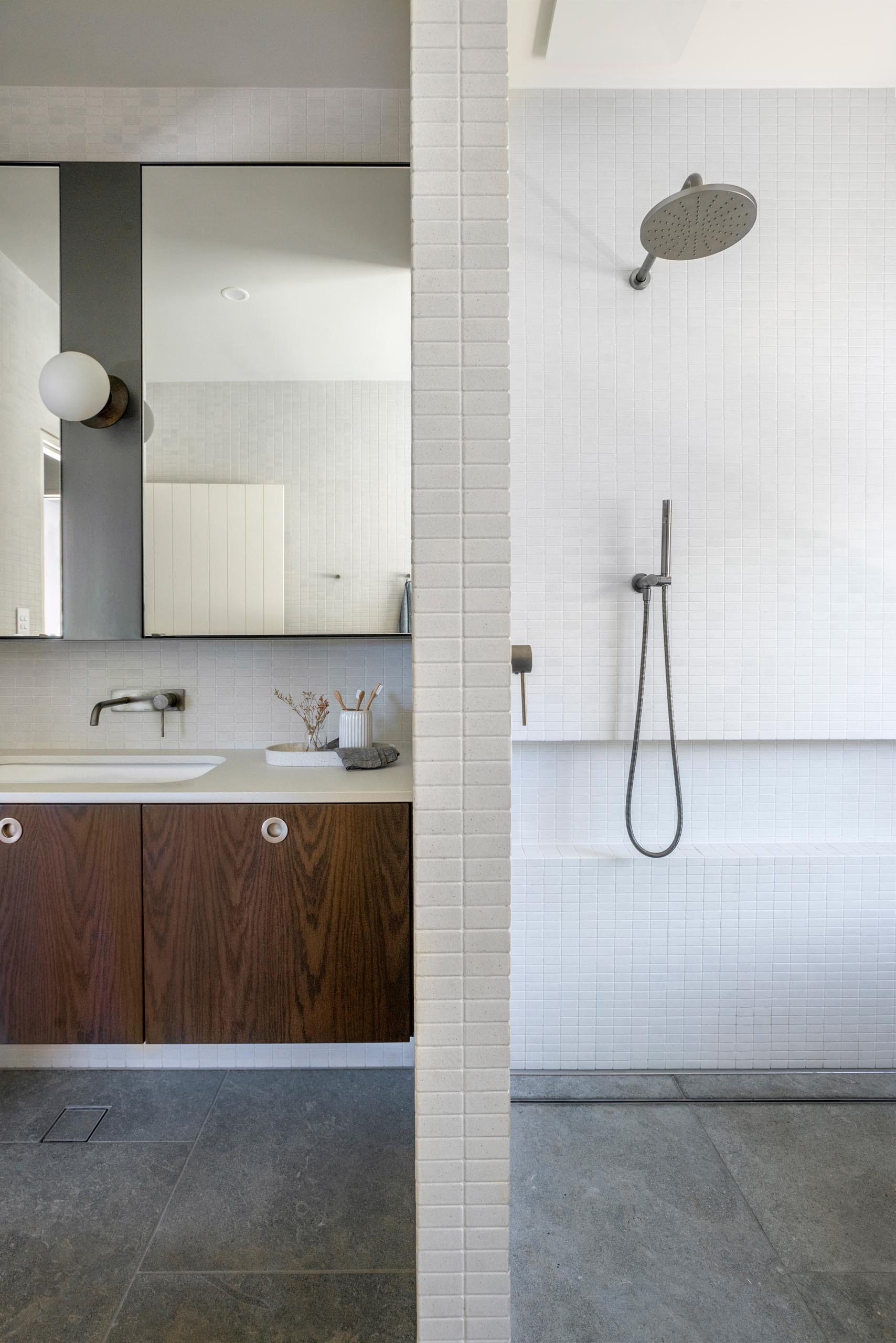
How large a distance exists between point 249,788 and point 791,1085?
5.14 feet

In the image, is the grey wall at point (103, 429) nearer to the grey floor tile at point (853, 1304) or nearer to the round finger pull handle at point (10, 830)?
the round finger pull handle at point (10, 830)

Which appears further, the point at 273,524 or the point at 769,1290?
the point at 273,524

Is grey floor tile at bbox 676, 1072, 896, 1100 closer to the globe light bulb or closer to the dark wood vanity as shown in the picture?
the dark wood vanity

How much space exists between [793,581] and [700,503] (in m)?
0.32

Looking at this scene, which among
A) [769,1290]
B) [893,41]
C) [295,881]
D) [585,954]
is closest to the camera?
[769,1290]

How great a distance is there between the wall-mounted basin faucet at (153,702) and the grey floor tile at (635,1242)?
4.52 feet

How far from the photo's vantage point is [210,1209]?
4.67 feet

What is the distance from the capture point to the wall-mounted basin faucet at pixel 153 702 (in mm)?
1967

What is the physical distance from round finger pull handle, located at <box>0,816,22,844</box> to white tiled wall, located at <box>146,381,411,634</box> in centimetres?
78

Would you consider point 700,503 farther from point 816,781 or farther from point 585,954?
point 585,954

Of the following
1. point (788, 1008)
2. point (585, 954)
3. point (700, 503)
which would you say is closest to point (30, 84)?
point (700, 503)

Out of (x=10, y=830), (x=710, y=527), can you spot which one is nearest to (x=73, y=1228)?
(x=10, y=830)

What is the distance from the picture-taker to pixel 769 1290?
126cm

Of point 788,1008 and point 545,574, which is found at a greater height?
point 545,574
